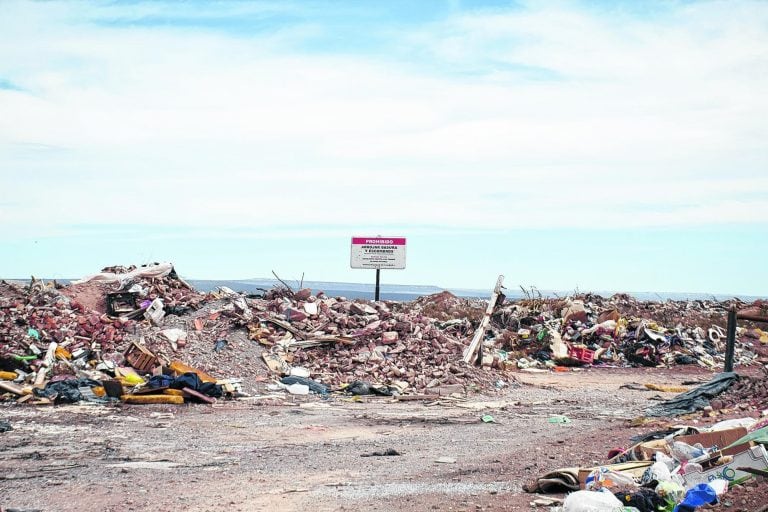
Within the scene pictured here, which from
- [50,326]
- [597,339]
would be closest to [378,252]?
[597,339]

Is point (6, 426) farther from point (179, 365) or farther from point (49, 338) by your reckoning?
point (49, 338)

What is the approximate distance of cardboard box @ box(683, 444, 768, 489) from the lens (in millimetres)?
7715

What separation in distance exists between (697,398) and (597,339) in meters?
13.5

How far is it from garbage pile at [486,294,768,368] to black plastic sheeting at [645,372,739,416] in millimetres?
10364

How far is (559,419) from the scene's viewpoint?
1480 cm

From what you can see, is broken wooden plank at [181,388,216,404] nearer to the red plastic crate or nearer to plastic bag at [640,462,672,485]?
plastic bag at [640,462,672,485]

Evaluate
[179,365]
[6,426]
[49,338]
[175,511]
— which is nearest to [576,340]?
[179,365]

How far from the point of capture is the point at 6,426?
42.3 ft

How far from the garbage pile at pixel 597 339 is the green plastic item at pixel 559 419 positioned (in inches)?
377

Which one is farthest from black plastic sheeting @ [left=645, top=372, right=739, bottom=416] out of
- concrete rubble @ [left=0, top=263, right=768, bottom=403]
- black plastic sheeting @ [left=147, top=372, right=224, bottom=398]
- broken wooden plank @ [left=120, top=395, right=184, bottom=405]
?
broken wooden plank @ [left=120, top=395, right=184, bottom=405]

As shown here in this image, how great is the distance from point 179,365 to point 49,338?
3.35 m

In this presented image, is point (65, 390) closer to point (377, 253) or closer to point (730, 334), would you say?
point (730, 334)

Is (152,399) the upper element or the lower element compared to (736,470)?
lower

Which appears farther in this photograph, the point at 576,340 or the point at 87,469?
the point at 576,340
